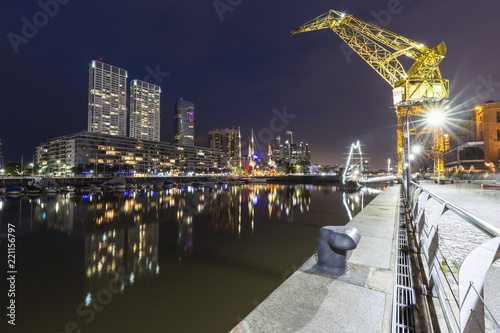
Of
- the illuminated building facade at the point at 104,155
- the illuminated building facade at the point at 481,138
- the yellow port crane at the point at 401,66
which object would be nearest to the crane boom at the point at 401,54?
the yellow port crane at the point at 401,66

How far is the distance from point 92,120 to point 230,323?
23618 centimetres

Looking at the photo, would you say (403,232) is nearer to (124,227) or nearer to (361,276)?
(361,276)

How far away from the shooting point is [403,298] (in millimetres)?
3969

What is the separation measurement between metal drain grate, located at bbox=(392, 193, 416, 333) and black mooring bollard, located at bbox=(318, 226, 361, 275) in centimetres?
100

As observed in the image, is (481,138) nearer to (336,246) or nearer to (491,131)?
(491,131)

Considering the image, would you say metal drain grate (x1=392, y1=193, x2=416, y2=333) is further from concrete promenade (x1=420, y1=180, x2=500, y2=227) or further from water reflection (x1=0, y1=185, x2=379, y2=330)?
concrete promenade (x1=420, y1=180, x2=500, y2=227)

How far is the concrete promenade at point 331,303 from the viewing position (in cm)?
319

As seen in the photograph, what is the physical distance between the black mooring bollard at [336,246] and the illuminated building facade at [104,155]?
133m

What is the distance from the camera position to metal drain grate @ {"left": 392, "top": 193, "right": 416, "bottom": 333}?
3.31 metres

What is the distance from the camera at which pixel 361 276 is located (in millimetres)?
4660

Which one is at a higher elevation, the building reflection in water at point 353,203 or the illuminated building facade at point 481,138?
the illuminated building facade at point 481,138

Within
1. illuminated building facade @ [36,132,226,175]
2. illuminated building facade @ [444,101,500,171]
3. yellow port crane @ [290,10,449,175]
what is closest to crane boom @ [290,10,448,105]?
yellow port crane @ [290,10,449,175]

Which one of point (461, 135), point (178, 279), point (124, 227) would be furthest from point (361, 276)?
point (461, 135)

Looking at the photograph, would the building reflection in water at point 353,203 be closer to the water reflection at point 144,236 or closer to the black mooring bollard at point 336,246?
the water reflection at point 144,236
